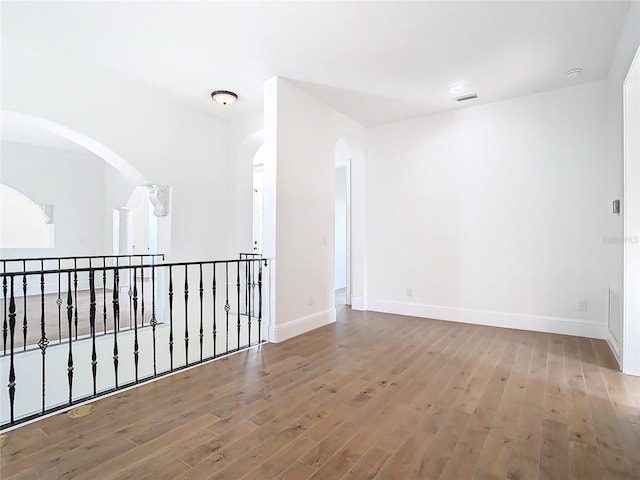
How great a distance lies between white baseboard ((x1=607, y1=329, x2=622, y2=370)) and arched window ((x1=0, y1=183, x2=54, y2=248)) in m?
9.57

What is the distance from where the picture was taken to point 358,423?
2.11 metres

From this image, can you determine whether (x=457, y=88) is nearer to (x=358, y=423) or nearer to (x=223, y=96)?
(x=223, y=96)

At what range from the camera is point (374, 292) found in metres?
5.35

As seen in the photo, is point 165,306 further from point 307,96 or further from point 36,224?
point 36,224

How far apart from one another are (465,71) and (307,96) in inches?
70.4

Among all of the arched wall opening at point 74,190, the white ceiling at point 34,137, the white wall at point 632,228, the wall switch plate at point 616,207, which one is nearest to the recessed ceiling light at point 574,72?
the white wall at point 632,228

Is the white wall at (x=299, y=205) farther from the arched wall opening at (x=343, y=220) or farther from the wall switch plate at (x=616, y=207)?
the wall switch plate at (x=616, y=207)

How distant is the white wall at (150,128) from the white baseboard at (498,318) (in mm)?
2823

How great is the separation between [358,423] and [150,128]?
4.32 meters

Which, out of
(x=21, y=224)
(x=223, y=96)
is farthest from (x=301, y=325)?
(x=21, y=224)

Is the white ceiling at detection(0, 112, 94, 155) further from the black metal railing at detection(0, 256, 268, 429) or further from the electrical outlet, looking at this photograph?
the electrical outlet

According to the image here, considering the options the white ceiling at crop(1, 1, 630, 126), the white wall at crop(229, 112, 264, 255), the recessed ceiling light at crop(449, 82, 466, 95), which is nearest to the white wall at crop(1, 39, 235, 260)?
the white wall at crop(229, 112, 264, 255)

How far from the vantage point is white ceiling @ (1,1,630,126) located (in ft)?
8.70

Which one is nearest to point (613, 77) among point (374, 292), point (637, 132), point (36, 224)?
point (637, 132)
